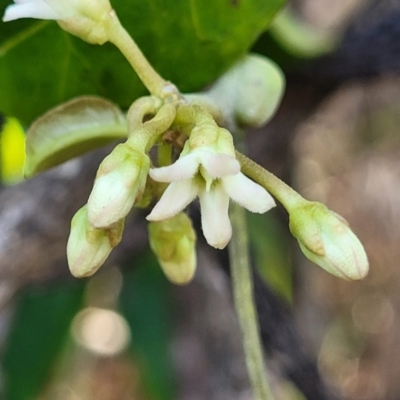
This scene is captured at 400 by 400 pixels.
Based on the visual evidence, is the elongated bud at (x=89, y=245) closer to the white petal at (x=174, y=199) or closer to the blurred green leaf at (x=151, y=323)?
the white petal at (x=174, y=199)

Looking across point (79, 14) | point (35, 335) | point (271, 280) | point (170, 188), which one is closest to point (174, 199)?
point (170, 188)

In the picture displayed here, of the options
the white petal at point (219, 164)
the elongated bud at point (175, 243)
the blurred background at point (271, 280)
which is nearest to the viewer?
the white petal at point (219, 164)

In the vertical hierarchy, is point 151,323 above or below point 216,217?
below

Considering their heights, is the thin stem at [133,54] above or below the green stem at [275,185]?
above

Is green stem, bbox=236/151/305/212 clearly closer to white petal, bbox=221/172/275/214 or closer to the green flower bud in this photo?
white petal, bbox=221/172/275/214

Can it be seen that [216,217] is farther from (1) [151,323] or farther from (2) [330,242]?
(1) [151,323]

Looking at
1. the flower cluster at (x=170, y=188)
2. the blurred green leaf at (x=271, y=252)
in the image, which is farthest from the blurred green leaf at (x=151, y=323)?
the flower cluster at (x=170, y=188)
